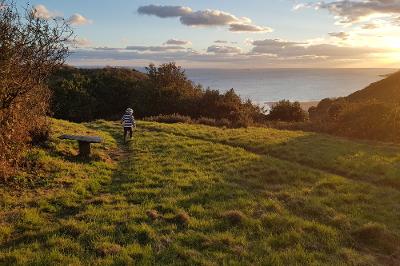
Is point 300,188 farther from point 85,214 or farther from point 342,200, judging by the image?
point 85,214

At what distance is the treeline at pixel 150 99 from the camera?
154 ft

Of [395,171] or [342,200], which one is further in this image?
[395,171]

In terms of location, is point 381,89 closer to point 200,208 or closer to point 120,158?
point 120,158

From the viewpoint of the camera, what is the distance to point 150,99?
54.5 meters

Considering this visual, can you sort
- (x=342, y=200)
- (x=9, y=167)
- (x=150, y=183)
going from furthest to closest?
1. (x=150, y=183)
2. (x=342, y=200)
3. (x=9, y=167)

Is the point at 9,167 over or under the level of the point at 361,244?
over

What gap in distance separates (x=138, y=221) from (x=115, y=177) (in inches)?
205

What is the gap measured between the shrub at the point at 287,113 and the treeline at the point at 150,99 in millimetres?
1340

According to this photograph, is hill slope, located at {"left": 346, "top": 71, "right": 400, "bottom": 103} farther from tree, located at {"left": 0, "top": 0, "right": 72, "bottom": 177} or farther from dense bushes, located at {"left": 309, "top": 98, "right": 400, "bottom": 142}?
tree, located at {"left": 0, "top": 0, "right": 72, "bottom": 177}

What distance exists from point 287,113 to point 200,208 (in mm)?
36375

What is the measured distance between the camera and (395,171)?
61.8ft

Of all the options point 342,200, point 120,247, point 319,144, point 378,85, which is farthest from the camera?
point 378,85

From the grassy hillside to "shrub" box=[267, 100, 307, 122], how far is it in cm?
2518

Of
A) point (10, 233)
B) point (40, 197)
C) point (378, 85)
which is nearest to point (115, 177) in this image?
point (40, 197)
